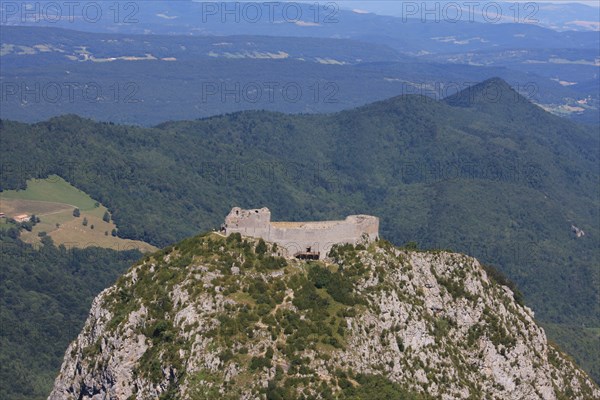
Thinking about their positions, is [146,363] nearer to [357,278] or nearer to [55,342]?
[357,278]

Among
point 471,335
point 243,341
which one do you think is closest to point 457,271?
point 471,335

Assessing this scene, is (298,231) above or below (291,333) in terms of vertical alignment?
above

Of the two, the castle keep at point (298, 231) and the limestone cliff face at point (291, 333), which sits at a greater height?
the castle keep at point (298, 231)

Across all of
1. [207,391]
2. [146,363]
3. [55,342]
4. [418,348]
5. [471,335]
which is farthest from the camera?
[55,342]

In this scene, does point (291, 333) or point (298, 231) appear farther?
point (298, 231)

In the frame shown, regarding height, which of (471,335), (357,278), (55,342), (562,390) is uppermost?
(357,278)
